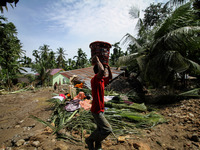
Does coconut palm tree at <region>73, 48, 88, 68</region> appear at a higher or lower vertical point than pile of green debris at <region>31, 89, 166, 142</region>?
higher

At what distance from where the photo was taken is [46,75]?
16.1 meters

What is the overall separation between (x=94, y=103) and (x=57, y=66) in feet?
126

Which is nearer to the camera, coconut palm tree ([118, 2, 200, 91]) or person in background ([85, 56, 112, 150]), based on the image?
person in background ([85, 56, 112, 150])

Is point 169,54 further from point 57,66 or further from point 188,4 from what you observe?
point 57,66

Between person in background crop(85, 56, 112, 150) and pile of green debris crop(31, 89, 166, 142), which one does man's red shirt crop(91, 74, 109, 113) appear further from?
pile of green debris crop(31, 89, 166, 142)

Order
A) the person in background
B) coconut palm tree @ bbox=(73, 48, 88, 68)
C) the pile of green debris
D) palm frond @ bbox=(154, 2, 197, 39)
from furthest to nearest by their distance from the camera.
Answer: coconut palm tree @ bbox=(73, 48, 88, 68) < palm frond @ bbox=(154, 2, 197, 39) < the pile of green debris < the person in background

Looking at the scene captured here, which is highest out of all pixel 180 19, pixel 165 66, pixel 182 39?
pixel 180 19

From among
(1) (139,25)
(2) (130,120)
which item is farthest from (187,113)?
(1) (139,25)

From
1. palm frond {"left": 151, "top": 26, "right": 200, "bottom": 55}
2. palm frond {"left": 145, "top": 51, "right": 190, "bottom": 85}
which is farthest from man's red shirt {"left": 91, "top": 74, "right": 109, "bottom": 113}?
palm frond {"left": 151, "top": 26, "right": 200, "bottom": 55}

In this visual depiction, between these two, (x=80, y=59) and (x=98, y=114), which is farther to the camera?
(x=80, y=59)

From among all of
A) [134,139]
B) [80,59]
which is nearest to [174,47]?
[134,139]

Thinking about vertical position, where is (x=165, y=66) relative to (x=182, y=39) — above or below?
below

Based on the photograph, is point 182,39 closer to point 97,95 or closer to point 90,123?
point 97,95

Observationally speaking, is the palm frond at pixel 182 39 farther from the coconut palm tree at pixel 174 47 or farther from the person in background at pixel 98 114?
the person in background at pixel 98 114
